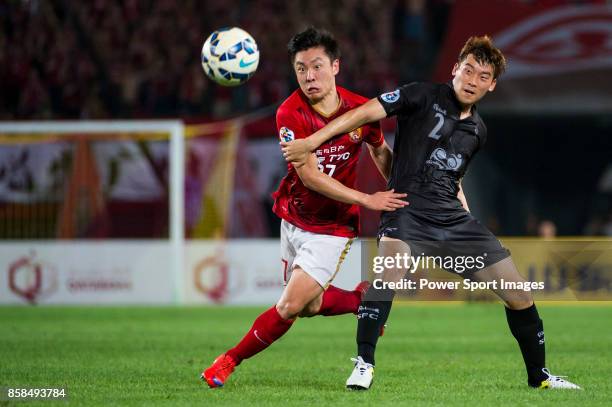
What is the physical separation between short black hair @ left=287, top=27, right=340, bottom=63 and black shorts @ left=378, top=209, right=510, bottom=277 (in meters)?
1.07

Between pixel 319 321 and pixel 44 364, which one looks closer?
Answer: pixel 44 364

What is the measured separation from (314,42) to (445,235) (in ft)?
4.57

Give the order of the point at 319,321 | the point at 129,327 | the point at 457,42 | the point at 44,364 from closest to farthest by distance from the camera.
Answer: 1. the point at 44,364
2. the point at 129,327
3. the point at 319,321
4. the point at 457,42

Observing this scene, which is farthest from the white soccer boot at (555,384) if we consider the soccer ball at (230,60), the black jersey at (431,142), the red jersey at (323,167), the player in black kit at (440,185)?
the soccer ball at (230,60)

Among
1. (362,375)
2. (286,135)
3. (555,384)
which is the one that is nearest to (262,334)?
(362,375)

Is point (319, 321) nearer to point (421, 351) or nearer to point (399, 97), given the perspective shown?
point (421, 351)

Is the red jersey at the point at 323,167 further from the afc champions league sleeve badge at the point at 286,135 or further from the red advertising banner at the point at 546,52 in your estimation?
the red advertising banner at the point at 546,52

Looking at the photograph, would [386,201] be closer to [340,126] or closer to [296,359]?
[340,126]

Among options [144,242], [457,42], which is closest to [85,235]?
[144,242]

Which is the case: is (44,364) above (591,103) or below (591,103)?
below

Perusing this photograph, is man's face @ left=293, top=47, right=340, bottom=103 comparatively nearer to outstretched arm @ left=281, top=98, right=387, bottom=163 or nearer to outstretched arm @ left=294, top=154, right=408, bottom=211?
outstretched arm @ left=281, top=98, right=387, bottom=163

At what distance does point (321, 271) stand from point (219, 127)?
1070cm

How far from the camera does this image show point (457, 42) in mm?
16328

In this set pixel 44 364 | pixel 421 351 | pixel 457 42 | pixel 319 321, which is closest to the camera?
pixel 44 364
